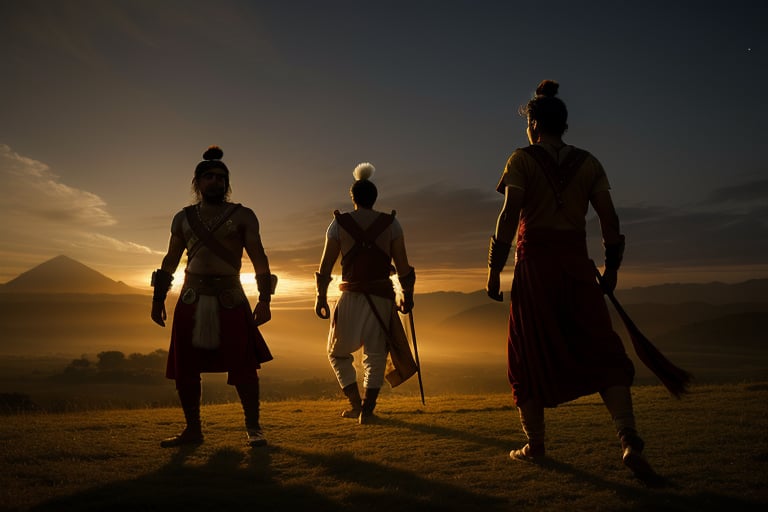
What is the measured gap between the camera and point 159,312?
19.7 feet

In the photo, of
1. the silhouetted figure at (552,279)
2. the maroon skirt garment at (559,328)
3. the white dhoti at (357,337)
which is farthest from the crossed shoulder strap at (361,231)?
the maroon skirt garment at (559,328)

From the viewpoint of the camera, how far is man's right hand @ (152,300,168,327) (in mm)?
5984

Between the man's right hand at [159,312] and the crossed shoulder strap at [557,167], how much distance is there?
12.2 ft

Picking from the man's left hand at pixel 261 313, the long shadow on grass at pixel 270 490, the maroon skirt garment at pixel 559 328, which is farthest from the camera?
the man's left hand at pixel 261 313

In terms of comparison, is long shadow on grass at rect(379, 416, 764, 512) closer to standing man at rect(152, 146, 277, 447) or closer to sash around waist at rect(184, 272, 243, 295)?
standing man at rect(152, 146, 277, 447)

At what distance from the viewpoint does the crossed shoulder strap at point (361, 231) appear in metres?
6.91

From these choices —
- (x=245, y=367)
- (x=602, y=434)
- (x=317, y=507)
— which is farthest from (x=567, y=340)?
(x=245, y=367)

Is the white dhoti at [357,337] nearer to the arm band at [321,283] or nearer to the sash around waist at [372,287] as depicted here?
the sash around waist at [372,287]

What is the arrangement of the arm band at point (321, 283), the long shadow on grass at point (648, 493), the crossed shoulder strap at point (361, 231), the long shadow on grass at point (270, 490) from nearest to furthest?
the long shadow on grass at point (648, 493)
the long shadow on grass at point (270, 490)
the crossed shoulder strap at point (361, 231)
the arm band at point (321, 283)

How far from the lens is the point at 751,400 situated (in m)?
7.34

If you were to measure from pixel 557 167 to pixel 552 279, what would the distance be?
0.85m

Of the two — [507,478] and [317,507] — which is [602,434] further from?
[317,507]

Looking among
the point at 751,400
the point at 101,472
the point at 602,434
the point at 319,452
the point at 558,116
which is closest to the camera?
the point at 101,472

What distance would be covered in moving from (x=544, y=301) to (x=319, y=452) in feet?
7.32
